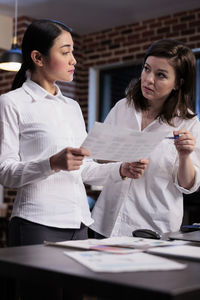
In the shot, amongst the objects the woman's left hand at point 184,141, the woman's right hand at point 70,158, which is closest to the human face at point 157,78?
the woman's left hand at point 184,141

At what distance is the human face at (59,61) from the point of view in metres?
1.87

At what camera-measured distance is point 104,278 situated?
96 centimetres

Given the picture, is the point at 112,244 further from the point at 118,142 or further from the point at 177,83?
the point at 177,83

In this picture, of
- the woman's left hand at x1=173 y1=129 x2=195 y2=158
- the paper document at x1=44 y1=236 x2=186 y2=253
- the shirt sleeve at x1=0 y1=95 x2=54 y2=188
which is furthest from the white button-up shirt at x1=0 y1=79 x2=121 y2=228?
the woman's left hand at x1=173 y1=129 x2=195 y2=158

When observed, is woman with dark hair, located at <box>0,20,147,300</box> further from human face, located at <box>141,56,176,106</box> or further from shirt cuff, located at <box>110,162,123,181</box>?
human face, located at <box>141,56,176,106</box>

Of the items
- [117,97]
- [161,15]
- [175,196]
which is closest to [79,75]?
[117,97]

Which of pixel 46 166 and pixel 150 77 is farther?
pixel 150 77

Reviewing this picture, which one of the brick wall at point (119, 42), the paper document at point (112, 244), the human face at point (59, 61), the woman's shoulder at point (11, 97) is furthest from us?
the brick wall at point (119, 42)

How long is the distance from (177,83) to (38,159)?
88cm

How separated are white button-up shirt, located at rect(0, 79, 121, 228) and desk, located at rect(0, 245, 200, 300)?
48cm

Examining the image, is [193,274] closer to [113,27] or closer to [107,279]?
[107,279]

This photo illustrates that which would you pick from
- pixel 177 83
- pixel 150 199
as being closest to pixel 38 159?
pixel 150 199

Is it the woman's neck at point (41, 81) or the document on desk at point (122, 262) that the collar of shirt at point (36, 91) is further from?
the document on desk at point (122, 262)

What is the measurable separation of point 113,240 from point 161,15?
530 centimetres
